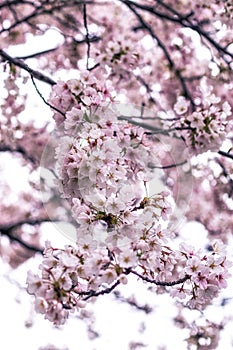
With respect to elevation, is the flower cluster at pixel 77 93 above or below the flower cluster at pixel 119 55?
below

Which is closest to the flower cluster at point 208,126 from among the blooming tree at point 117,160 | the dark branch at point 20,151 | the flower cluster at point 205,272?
the blooming tree at point 117,160

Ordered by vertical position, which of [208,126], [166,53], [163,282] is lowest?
[163,282]

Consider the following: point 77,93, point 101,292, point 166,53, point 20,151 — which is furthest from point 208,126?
point 20,151

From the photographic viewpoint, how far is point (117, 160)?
9.35 feet

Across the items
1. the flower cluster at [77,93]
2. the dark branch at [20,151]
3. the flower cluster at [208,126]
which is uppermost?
the dark branch at [20,151]

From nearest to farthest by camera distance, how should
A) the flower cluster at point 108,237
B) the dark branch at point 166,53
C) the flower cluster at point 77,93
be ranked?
the flower cluster at point 108,237
the flower cluster at point 77,93
the dark branch at point 166,53

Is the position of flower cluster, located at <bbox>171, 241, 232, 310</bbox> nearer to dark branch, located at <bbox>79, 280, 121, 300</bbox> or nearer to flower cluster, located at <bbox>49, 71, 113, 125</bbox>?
dark branch, located at <bbox>79, 280, 121, 300</bbox>

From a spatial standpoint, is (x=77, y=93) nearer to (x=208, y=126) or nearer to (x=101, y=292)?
(x=208, y=126)

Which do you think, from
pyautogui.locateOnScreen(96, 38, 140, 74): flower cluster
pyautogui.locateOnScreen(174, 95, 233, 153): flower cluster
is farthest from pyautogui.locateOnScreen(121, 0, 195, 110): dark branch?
pyautogui.locateOnScreen(174, 95, 233, 153): flower cluster

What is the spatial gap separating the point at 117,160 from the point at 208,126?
116 cm

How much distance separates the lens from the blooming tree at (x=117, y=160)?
260cm

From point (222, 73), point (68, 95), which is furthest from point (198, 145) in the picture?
point (222, 73)

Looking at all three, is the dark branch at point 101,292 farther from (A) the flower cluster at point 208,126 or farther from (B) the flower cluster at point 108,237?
(A) the flower cluster at point 208,126

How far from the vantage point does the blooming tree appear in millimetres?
2598
